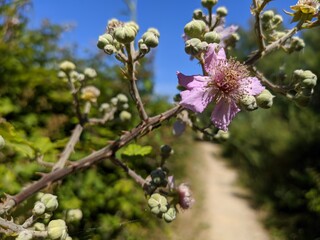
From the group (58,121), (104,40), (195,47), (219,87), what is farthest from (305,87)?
(58,121)

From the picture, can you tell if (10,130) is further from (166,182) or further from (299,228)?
(299,228)

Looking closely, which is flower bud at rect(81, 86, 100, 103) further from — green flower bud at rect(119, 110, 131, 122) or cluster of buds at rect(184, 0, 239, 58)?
cluster of buds at rect(184, 0, 239, 58)

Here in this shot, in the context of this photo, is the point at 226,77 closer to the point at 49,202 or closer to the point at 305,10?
the point at 305,10

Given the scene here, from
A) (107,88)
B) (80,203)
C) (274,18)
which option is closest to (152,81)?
(107,88)

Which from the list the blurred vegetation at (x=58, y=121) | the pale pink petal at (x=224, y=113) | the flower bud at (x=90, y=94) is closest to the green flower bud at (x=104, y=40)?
the pale pink petal at (x=224, y=113)

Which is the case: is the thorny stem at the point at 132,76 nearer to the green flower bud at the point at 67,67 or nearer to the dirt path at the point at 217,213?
the green flower bud at the point at 67,67

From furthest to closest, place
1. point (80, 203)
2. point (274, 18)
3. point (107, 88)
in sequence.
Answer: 1. point (107, 88)
2. point (80, 203)
3. point (274, 18)

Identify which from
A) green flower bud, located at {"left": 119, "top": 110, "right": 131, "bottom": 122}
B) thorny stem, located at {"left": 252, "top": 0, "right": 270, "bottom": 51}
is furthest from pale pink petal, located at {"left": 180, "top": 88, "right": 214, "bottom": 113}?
green flower bud, located at {"left": 119, "top": 110, "right": 131, "bottom": 122}
